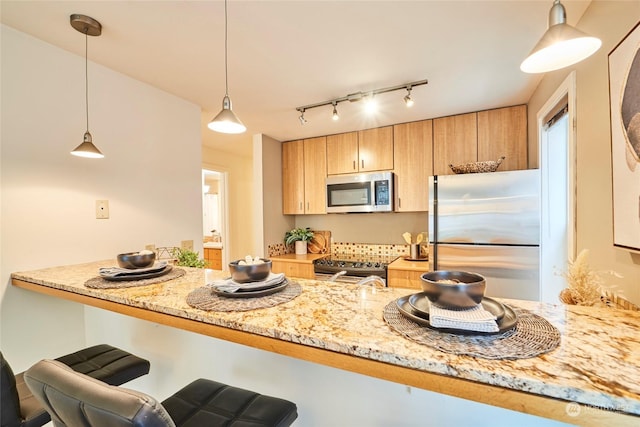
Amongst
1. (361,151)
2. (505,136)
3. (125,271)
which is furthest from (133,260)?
(505,136)

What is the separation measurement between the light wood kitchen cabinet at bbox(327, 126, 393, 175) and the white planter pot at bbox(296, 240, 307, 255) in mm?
997

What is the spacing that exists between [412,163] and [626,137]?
1.98 m

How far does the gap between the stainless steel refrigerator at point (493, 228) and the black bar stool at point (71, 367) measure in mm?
2198

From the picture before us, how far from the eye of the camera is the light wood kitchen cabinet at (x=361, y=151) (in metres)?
3.08

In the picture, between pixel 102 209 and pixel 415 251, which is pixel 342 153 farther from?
pixel 102 209

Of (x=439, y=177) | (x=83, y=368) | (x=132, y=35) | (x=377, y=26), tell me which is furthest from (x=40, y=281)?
(x=439, y=177)

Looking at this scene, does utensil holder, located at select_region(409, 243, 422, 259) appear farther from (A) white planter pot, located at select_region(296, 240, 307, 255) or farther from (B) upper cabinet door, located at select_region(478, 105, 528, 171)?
(A) white planter pot, located at select_region(296, 240, 307, 255)

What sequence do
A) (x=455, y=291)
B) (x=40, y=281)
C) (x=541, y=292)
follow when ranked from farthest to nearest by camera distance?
(x=541, y=292) → (x=40, y=281) → (x=455, y=291)

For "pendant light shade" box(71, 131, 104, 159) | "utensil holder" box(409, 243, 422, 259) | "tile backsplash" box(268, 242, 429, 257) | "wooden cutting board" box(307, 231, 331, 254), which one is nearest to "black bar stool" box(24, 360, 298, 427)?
"pendant light shade" box(71, 131, 104, 159)

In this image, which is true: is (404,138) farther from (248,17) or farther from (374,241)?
(248,17)

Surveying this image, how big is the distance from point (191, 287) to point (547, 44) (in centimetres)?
142

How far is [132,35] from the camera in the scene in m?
1.54

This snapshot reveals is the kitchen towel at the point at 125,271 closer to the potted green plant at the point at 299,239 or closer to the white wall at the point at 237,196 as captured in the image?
the potted green plant at the point at 299,239

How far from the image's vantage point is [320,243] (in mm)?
3768
